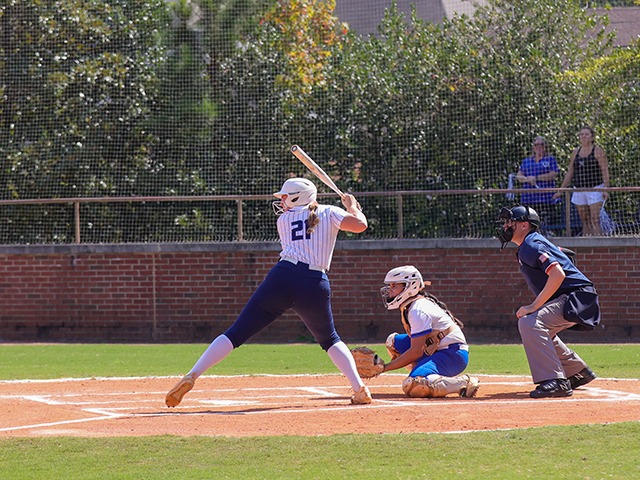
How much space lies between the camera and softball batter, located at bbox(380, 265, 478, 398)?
969 centimetres

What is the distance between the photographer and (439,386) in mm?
9609

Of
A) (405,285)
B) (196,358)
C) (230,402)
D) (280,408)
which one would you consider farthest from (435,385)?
(196,358)

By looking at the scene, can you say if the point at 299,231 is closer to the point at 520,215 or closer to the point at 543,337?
the point at 520,215

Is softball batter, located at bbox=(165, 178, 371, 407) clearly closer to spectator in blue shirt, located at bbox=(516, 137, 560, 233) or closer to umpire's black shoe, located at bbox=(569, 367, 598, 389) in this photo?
umpire's black shoe, located at bbox=(569, 367, 598, 389)

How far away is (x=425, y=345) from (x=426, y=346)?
0.02 meters

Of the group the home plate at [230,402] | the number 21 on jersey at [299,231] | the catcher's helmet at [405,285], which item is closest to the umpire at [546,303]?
the catcher's helmet at [405,285]

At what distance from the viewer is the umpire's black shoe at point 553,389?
9547 millimetres

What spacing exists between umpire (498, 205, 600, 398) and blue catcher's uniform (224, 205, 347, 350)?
1800 mm

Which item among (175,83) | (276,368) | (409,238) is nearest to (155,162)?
(175,83)

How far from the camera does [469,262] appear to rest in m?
17.6

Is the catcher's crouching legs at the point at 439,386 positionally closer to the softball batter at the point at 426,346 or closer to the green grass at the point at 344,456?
the softball batter at the point at 426,346

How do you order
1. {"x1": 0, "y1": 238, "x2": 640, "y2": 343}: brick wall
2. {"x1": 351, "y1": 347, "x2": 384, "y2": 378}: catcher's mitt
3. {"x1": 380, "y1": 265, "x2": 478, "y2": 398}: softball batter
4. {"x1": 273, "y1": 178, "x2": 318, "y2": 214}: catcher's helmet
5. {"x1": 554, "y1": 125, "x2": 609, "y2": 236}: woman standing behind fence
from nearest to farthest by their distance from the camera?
{"x1": 273, "y1": 178, "x2": 318, "y2": 214}: catcher's helmet, {"x1": 380, "y1": 265, "x2": 478, "y2": 398}: softball batter, {"x1": 351, "y1": 347, "x2": 384, "y2": 378}: catcher's mitt, {"x1": 0, "y1": 238, "x2": 640, "y2": 343}: brick wall, {"x1": 554, "y1": 125, "x2": 609, "y2": 236}: woman standing behind fence

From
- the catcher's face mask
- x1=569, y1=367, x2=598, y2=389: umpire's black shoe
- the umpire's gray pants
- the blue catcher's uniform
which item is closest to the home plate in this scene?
the blue catcher's uniform

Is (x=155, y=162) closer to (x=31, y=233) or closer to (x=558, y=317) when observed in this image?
(x=31, y=233)
